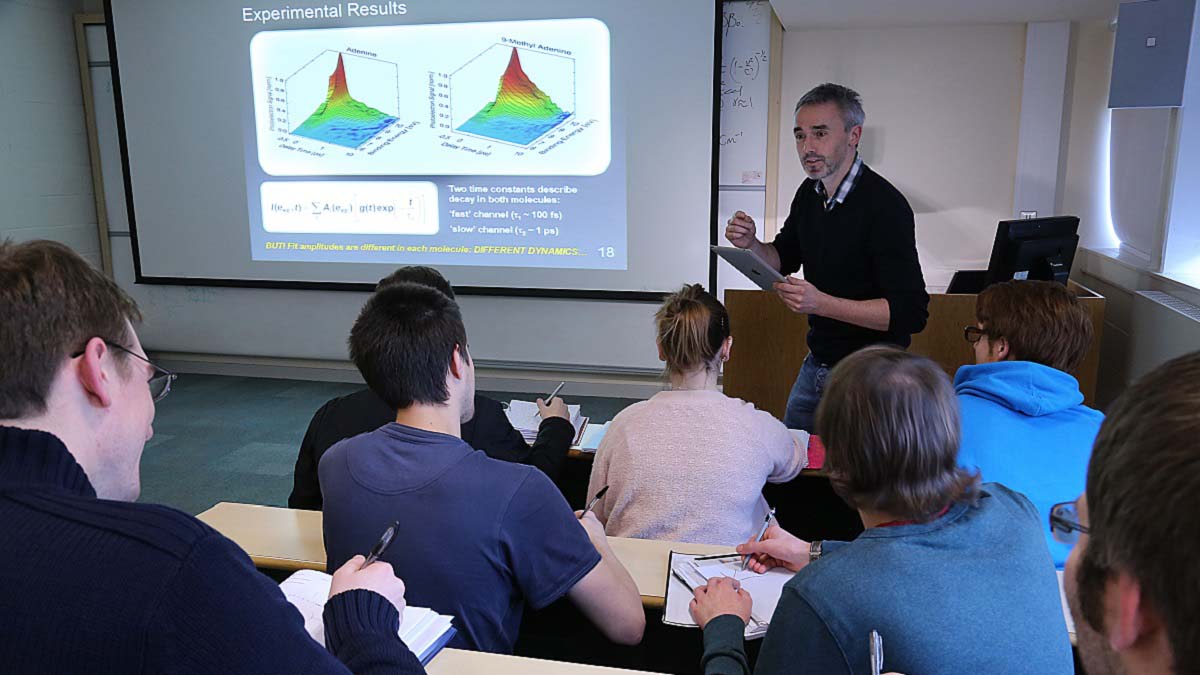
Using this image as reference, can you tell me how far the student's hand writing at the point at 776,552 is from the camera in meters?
1.61

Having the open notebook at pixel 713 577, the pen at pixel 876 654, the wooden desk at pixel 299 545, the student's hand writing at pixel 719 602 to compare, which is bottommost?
the wooden desk at pixel 299 545

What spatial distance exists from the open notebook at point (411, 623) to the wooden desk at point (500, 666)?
27 mm

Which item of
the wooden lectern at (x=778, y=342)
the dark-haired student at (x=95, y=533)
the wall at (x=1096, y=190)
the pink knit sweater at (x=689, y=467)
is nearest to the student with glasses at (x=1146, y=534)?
the dark-haired student at (x=95, y=533)

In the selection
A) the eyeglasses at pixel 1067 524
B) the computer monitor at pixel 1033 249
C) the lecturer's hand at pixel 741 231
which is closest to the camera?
the eyeglasses at pixel 1067 524

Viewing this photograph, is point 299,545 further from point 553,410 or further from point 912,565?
point 912,565

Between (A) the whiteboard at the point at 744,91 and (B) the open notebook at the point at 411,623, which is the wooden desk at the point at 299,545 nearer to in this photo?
(B) the open notebook at the point at 411,623

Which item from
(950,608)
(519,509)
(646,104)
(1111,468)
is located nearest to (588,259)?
(646,104)

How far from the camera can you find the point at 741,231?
3.02 metres

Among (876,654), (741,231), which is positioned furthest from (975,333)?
(876,654)

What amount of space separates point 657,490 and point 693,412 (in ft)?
0.67

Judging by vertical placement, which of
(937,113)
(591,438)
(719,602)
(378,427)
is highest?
(937,113)

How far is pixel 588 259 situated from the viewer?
5.09 metres

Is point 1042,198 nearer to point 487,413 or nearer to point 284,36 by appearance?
point 487,413

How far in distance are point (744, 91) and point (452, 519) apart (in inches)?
152
